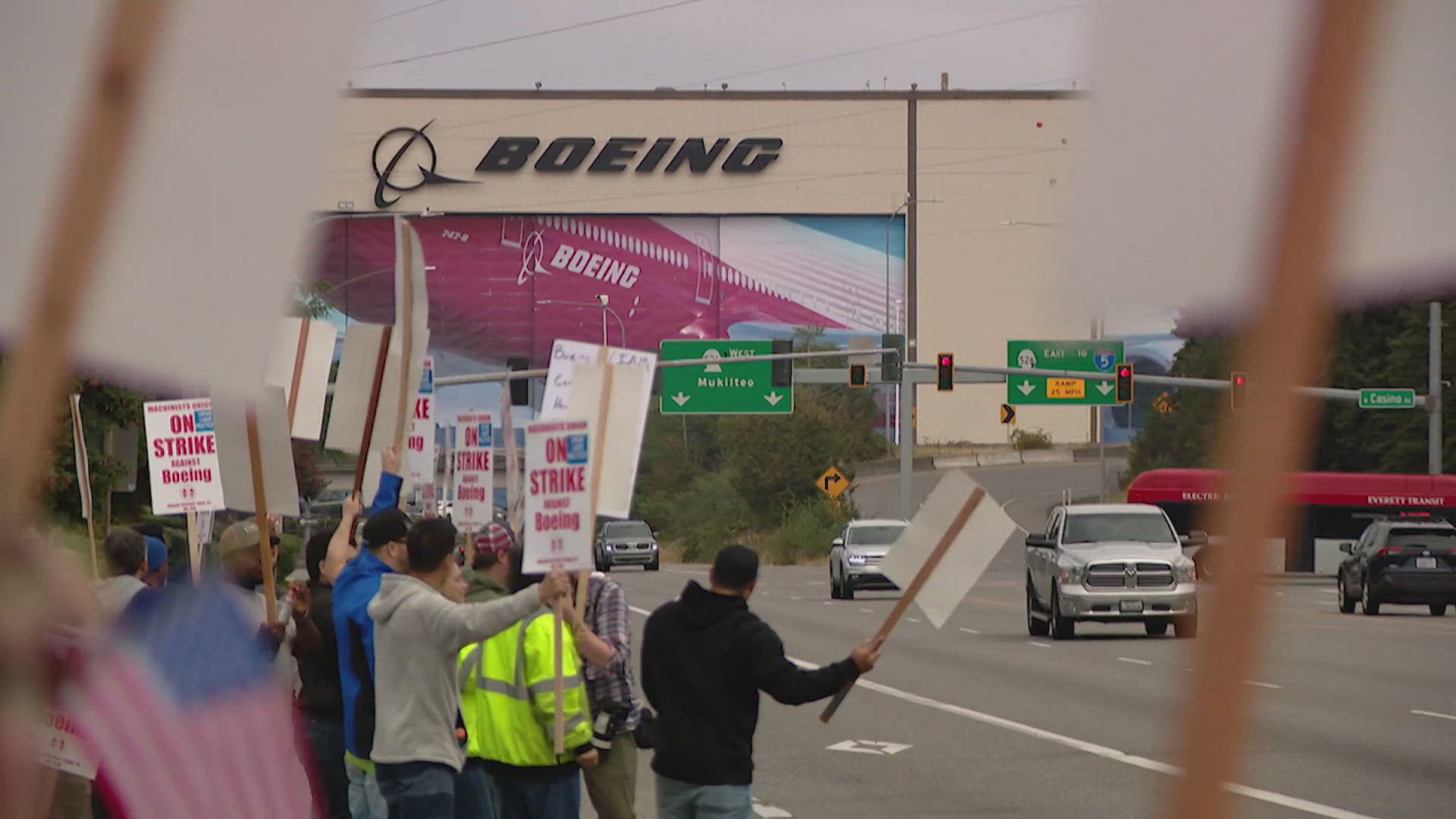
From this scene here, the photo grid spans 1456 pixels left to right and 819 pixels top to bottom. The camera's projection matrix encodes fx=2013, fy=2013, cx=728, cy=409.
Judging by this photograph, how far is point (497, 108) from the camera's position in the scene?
80.8 meters

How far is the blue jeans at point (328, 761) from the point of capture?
7.86 m

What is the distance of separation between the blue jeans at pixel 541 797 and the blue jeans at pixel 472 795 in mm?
158

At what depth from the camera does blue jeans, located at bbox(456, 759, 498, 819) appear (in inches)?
274

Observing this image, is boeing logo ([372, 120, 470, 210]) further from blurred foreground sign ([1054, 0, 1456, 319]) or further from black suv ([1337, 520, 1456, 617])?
blurred foreground sign ([1054, 0, 1456, 319])

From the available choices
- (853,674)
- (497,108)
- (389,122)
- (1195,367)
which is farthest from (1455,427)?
(1195,367)

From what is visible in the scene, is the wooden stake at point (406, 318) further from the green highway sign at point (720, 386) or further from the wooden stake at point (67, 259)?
the green highway sign at point (720, 386)

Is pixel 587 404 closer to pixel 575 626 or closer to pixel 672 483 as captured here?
pixel 575 626

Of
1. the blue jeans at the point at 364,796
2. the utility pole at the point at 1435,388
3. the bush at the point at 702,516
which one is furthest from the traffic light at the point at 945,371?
the bush at the point at 702,516

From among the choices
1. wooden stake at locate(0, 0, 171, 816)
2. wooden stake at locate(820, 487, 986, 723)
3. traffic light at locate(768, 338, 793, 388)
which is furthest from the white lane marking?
traffic light at locate(768, 338, 793, 388)

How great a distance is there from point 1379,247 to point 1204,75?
149 millimetres

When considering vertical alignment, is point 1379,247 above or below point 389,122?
below

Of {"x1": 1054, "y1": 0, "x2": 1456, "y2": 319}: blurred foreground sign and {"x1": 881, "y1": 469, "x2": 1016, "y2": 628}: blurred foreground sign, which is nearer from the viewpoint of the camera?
{"x1": 1054, "y1": 0, "x2": 1456, "y2": 319}: blurred foreground sign

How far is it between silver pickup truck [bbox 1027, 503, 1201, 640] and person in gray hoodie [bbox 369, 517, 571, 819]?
730 inches

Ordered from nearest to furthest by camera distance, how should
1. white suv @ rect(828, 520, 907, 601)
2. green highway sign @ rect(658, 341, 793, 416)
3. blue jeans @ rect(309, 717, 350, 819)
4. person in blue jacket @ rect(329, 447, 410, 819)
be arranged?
person in blue jacket @ rect(329, 447, 410, 819) → blue jeans @ rect(309, 717, 350, 819) → white suv @ rect(828, 520, 907, 601) → green highway sign @ rect(658, 341, 793, 416)
